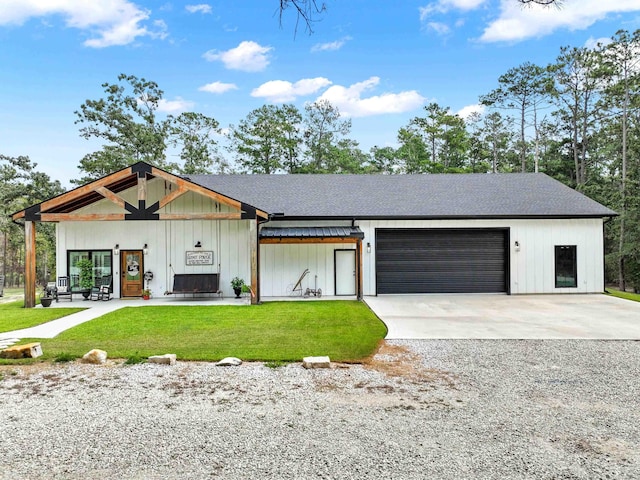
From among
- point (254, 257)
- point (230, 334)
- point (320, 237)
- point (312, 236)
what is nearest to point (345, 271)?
point (320, 237)

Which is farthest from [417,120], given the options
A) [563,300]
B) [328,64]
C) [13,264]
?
[13,264]

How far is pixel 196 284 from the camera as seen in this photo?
12047mm

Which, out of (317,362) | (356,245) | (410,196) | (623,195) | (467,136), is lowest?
(317,362)

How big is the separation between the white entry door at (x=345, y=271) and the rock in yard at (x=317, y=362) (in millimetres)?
7587

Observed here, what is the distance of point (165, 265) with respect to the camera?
12.5 meters

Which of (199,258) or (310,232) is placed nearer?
(310,232)

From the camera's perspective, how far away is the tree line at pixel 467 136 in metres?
20.5

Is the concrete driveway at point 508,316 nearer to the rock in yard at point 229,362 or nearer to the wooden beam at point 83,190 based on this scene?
the rock in yard at point 229,362

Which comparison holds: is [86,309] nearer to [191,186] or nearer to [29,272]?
[29,272]

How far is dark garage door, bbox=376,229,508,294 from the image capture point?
1313cm

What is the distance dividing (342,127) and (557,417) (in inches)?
1097

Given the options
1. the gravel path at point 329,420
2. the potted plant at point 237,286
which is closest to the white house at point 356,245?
the potted plant at point 237,286

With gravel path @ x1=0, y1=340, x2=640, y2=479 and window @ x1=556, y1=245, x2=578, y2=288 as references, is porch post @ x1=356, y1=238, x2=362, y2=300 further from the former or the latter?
window @ x1=556, y1=245, x2=578, y2=288

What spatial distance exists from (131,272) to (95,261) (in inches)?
46.9
